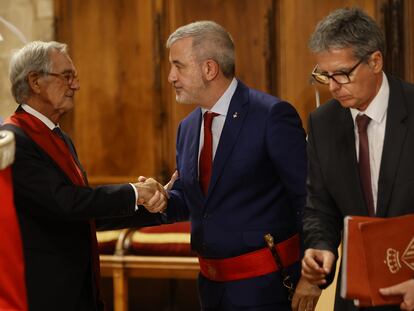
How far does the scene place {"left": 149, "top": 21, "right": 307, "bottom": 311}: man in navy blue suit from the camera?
2.95m

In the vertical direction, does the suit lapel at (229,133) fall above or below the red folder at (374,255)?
above

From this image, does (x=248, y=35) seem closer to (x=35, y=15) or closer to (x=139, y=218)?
(x=35, y=15)

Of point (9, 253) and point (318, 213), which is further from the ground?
point (318, 213)

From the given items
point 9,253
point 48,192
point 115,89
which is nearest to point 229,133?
point 48,192

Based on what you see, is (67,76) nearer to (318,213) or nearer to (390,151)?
(318,213)

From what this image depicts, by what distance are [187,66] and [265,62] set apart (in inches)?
87.3

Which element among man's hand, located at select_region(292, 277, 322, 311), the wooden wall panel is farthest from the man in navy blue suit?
the wooden wall panel

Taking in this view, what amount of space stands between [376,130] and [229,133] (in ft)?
2.64

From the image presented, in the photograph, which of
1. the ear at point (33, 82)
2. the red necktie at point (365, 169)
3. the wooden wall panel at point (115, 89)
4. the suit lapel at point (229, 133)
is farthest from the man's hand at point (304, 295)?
the wooden wall panel at point (115, 89)

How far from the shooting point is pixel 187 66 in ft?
10.5

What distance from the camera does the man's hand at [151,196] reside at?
3.31 metres

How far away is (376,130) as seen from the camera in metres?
2.37

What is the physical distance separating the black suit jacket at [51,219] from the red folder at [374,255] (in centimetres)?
131

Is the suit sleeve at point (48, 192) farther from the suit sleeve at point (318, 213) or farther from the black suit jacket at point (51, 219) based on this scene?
the suit sleeve at point (318, 213)
